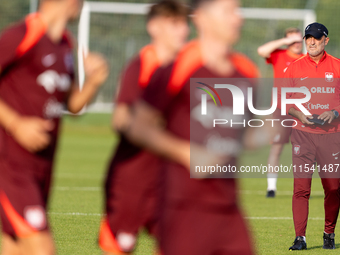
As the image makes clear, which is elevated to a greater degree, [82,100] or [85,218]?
[82,100]

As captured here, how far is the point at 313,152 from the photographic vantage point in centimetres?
746

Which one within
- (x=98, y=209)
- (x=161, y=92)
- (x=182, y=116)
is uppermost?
(x=161, y=92)

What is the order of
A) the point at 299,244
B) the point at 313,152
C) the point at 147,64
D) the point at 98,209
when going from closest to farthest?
the point at 147,64, the point at 299,244, the point at 313,152, the point at 98,209

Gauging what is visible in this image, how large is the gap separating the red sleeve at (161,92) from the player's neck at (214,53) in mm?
199

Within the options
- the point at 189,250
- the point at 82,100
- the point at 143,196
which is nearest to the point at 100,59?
the point at 82,100

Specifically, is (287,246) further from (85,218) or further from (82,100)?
(82,100)

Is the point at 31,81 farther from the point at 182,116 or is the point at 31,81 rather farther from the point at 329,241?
the point at 329,241

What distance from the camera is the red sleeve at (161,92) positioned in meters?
3.10

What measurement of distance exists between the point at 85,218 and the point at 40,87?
5023 mm

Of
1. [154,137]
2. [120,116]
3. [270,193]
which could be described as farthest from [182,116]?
[270,193]

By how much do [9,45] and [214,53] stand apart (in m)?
1.55

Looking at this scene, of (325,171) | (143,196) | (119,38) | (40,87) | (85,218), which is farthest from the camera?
(119,38)

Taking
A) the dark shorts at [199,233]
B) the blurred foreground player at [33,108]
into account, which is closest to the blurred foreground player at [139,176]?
the blurred foreground player at [33,108]

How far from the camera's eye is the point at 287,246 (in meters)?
7.52
